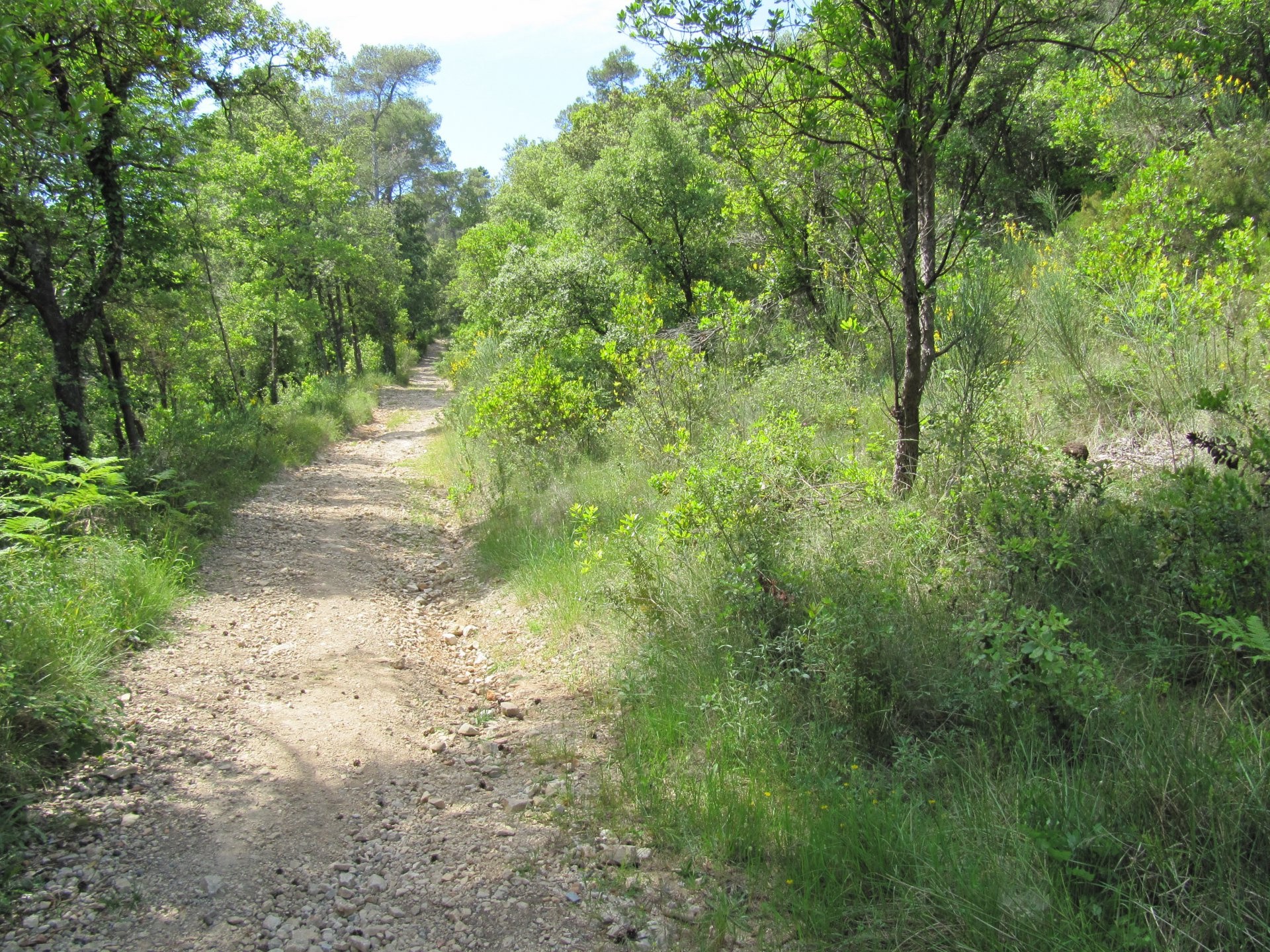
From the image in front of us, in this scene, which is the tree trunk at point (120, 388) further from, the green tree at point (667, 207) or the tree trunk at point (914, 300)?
the tree trunk at point (914, 300)

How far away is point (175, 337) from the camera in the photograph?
14.9 meters

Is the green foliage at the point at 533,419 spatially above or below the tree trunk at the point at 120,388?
below

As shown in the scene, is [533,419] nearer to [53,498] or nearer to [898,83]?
[53,498]

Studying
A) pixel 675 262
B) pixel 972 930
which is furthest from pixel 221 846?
pixel 675 262

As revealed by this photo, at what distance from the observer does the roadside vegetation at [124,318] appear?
4.14 meters

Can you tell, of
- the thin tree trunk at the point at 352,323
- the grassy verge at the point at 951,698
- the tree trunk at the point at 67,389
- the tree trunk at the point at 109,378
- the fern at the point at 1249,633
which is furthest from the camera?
the thin tree trunk at the point at 352,323

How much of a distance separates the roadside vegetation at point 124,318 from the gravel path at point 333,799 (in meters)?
0.36

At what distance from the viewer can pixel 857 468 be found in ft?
17.1

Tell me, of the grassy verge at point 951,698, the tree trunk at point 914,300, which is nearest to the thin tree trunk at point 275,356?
the grassy verge at point 951,698

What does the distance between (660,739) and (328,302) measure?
→ 86.1 ft

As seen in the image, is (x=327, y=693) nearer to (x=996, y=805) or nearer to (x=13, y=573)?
(x=13, y=573)

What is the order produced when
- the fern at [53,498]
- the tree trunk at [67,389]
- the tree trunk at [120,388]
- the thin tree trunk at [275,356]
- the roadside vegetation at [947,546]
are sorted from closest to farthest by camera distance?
1. the roadside vegetation at [947,546]
2. the fern at [53,498]
3. the tree trunk at [67,389]
4. the tree trunk at [120,388]
5. the thin tree trunk at [275,356]

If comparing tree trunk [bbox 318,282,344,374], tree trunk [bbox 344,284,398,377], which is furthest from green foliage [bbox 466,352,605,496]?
tree trunk [bbox 344,284,398,377]

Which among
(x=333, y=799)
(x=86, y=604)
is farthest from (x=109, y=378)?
(x=333, y=799)
